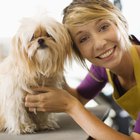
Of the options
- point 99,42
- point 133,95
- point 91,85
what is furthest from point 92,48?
point 91,85

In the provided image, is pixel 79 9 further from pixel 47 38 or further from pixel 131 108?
pixel 131 108

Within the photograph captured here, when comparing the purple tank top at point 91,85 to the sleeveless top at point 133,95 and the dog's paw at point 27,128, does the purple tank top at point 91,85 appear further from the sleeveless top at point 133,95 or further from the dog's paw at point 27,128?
the dog's paw at point 27,128

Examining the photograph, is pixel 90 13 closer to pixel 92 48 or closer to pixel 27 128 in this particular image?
pixel 92 48

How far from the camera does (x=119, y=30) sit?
1.32 metres

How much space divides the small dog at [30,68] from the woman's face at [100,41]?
48 millimetres

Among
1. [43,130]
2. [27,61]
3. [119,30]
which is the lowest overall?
[43,130]

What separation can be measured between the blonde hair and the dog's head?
51 mm

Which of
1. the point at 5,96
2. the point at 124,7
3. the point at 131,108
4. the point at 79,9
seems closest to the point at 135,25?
the point at 124,7

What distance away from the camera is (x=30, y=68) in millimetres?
1293

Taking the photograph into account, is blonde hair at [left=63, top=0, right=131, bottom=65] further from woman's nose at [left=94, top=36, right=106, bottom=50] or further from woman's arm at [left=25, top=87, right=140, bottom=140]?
woman's arm at [left=25, top=87, right=140, bottom=140]

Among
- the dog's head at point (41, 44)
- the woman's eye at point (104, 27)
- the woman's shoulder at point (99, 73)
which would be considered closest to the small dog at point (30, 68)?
the dog's head at point (41, 44)

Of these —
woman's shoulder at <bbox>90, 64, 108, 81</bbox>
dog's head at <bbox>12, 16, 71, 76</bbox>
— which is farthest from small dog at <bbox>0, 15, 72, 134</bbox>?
woman's shoulder at <bbox>90, 64, 108, 81</bbox>

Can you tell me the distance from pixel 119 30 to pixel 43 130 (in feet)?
1.60

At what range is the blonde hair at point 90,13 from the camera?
1.28 m
